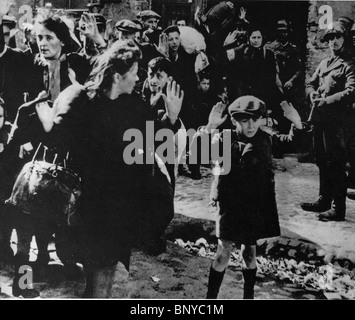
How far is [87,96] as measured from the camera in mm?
3521

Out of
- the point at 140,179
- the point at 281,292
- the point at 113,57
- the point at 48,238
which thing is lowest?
the point at 281,292

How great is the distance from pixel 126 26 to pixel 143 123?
0.94 m

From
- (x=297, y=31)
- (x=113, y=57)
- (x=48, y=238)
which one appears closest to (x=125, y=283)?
(x=48, y=238)

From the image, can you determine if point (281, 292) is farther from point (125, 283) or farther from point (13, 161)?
point (13, 161)

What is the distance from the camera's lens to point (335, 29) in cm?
361

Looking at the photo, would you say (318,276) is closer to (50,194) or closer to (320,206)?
(320,206)

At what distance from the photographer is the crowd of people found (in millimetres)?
3463

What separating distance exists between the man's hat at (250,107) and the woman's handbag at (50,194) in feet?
5.20

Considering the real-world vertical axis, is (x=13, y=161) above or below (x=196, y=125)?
below

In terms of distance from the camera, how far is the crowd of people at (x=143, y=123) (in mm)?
3463

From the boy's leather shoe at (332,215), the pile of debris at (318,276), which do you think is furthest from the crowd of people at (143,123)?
the pile of debris at (318,276)

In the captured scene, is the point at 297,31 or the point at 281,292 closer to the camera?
the point at 281,292

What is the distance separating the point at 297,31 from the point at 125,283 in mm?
2820

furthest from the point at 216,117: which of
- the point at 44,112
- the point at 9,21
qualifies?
the point at 9,21
